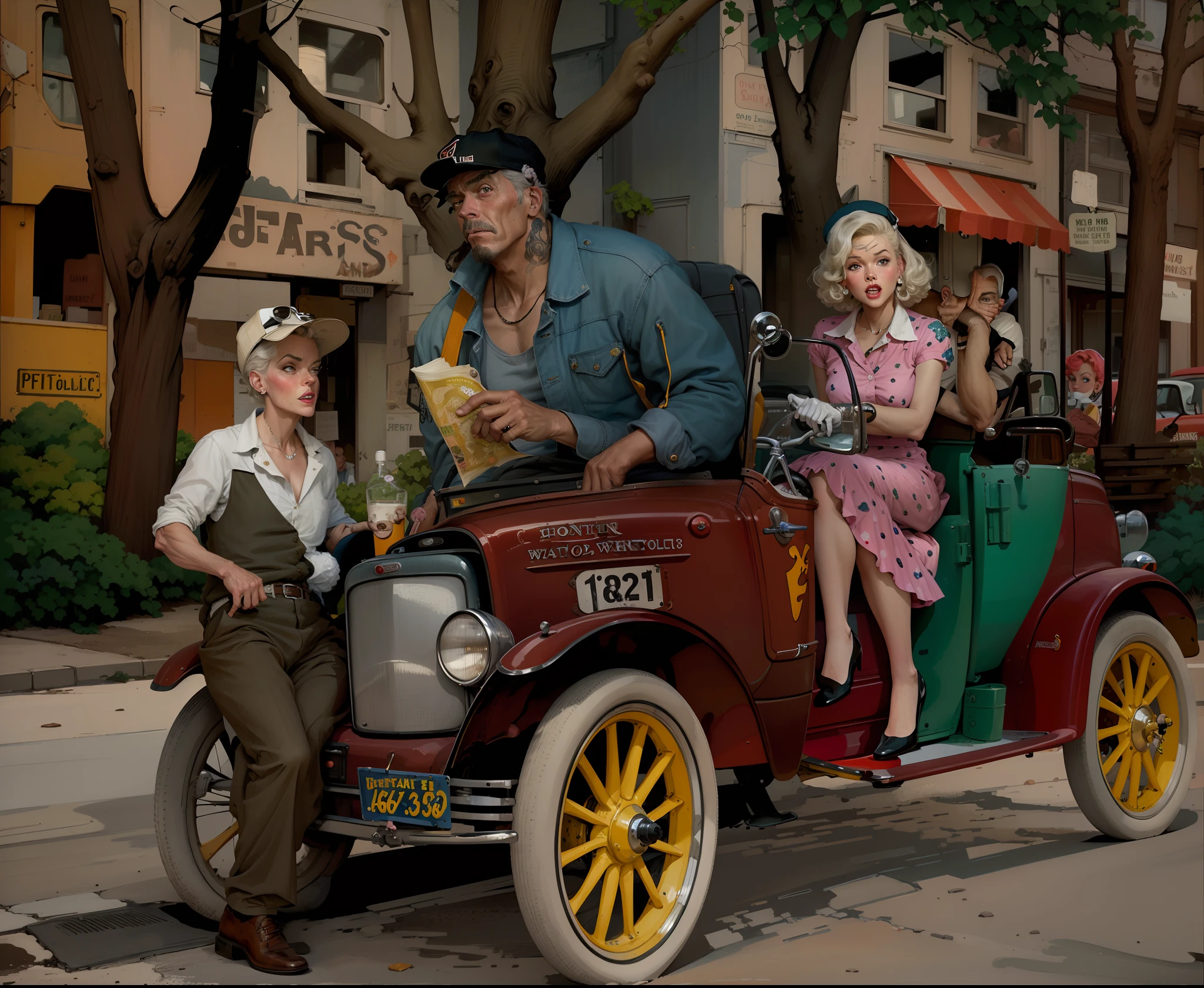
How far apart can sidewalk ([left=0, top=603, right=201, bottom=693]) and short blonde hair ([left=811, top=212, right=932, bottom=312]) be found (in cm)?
641

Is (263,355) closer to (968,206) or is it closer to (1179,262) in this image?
(1179,262)

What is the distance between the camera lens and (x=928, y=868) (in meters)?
4.80

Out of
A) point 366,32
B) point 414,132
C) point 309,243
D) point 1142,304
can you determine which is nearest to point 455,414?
point 414,132

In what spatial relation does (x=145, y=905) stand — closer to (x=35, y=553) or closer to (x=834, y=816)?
(x=834, y=816)

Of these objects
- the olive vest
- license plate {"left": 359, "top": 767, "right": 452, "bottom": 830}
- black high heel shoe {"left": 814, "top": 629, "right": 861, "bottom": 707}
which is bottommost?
license plate {"left": 359, "top": 767, "right": 452, "bottom": 830}

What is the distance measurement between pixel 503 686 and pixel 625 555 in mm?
559

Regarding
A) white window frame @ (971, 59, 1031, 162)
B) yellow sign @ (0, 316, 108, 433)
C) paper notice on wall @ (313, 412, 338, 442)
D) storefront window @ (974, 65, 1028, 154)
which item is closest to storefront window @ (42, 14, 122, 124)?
yellow sign @ (0, 316, 108, 433)

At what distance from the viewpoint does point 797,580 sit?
425cm

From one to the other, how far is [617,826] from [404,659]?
697 millimetres

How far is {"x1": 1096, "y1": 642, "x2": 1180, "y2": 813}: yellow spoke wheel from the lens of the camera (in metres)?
5.21

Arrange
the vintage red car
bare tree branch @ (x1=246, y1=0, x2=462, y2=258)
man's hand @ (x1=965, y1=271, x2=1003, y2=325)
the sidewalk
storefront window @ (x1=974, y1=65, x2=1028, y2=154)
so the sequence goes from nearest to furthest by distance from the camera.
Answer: the vintage red car < man's hand @ (x1=965, y1=271, x2=1003, y2=325) < the sidewalk < bare tree branch @ (x1=246, y1=0, x2=462, y2=258) < storefront window @ (x1=974, y1=65, x2=1028, y2=154)

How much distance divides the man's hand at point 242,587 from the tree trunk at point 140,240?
29.2 ft

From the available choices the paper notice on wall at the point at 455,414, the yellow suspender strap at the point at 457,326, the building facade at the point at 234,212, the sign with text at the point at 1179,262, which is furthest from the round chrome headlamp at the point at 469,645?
the sign with text at the point at 1179,262

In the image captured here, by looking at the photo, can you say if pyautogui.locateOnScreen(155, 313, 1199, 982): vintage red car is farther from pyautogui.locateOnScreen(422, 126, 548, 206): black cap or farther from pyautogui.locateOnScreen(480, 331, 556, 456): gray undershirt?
pyautogui.locateOnScreen(422, 126, 548, 206): black cap
